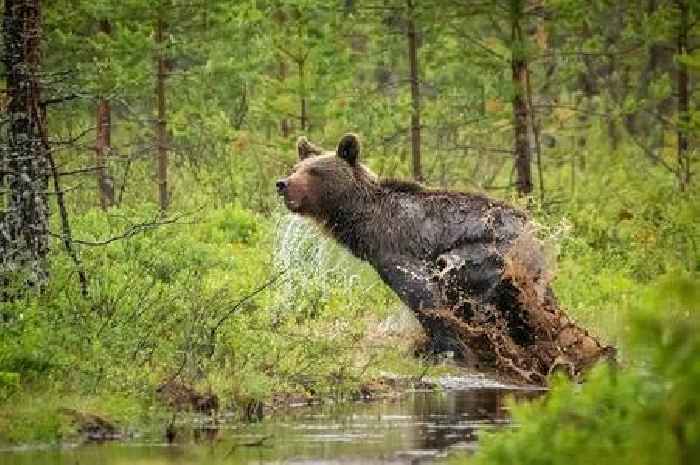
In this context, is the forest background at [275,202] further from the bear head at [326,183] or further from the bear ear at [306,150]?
the bear ear at [306,150]

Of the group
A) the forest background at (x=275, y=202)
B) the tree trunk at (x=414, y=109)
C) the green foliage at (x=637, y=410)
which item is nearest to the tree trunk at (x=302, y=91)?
the forest background at (x=275, y=202)

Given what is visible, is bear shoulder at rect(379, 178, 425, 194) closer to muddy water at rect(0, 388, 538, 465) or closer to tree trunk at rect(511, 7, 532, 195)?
muddy water at rect(0, 388, 538, 465)

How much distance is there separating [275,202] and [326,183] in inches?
334

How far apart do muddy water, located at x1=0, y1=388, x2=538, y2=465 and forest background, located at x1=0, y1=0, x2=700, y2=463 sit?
0.58m

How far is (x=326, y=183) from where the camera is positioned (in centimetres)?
1558

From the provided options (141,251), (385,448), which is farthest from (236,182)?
(385,448)

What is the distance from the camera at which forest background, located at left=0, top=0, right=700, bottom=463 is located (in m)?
11.0

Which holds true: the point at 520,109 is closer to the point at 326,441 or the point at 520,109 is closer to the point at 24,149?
the point at 24,149

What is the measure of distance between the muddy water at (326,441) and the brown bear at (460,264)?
2.30m

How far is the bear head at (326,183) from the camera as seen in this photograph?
15.5 meters

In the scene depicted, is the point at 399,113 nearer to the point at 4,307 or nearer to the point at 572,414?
the point at 4,307

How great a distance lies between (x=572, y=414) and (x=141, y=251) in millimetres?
8681

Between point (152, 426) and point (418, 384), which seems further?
point (418, 384)

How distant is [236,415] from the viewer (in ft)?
38.4
